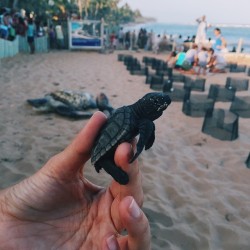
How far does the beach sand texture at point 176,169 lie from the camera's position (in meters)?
2.52

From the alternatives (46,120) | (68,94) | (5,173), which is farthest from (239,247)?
(68,94)

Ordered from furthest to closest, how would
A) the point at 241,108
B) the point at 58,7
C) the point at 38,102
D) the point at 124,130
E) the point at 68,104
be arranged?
the point at 58,7 < the point at 241,108 < the point at 38,102 < the point at 68,104 < the point at 124,130

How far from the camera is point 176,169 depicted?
3.56 m

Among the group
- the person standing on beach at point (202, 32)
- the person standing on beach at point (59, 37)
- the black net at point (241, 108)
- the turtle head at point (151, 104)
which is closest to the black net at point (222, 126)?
the black net at point (241, 108)

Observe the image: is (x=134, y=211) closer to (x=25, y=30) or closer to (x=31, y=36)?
(x=31, y=36)

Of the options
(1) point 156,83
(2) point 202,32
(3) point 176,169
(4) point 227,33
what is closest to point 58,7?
(2) point 202,32

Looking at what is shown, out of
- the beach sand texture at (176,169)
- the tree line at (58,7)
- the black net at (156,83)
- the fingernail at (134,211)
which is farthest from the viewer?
the tree line at (58,7)

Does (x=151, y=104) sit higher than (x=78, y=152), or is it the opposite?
(x=151, y=104)

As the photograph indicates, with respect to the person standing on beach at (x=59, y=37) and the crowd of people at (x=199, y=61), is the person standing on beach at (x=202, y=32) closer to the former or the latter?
the crowd of people at (x=199, y=61)

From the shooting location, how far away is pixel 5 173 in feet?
10.2

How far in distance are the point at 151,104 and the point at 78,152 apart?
19.1 inches

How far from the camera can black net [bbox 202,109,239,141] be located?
452cm

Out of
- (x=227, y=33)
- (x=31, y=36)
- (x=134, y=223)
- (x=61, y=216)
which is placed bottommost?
(x=227, y=33)

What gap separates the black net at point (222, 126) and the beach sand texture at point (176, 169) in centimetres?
11
